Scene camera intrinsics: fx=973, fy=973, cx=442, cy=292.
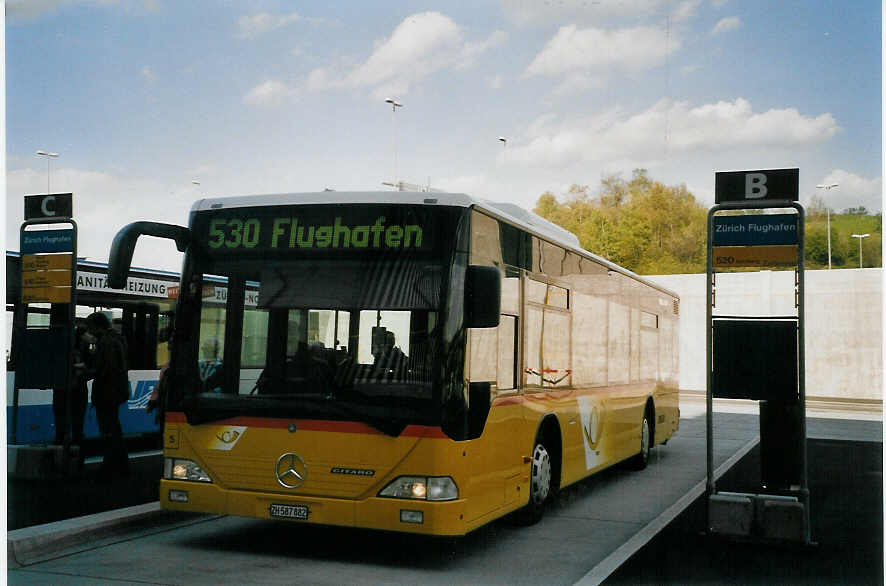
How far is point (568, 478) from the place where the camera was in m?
9.52

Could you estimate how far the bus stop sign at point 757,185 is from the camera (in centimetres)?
793

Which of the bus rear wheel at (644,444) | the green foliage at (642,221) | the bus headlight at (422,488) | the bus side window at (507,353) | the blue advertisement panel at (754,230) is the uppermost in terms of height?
the green foliage at (642,221)

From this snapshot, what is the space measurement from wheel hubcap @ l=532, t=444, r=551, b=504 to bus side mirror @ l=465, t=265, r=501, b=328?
2110 millimetres

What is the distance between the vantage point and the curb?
691 centimetres

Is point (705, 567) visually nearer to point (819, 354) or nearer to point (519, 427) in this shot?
point (519, 427)

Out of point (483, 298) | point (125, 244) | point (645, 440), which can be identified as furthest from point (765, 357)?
point (645, 440)

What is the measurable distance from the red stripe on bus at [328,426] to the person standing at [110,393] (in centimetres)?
415

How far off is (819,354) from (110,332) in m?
26.1

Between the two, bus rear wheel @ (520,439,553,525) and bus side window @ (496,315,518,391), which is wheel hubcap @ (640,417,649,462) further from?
bus side window @ (496,315,518,391)

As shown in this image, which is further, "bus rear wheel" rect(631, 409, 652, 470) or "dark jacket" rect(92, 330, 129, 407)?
"bus rear wheel" rect(631, 409, 652, 470)

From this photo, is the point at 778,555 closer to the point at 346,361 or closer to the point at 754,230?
the point at 754,230

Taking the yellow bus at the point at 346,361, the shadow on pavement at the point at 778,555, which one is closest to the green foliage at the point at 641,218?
the shadow on pavement at the point at 778,555

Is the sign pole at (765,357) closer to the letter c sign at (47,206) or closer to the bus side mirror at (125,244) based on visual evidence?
the bus side mirror at (125,244)

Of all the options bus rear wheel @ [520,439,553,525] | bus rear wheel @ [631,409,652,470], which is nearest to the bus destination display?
bus rear wheel @ [520,439,553,525]
